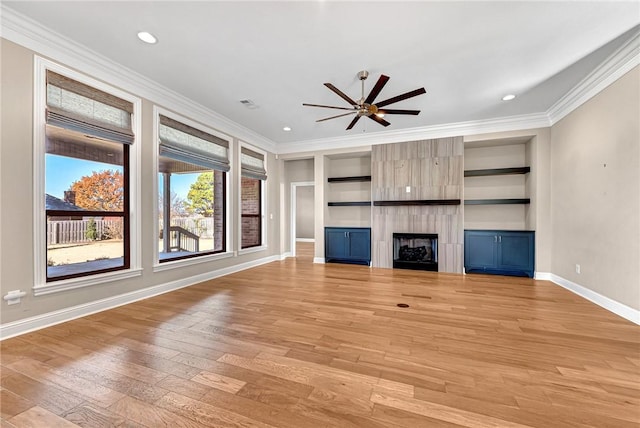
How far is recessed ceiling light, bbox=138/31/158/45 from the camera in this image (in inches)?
107

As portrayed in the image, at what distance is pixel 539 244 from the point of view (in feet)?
16.2

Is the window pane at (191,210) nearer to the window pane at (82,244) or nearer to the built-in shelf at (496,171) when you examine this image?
the window pane at (82,244)

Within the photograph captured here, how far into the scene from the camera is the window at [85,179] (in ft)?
9.36

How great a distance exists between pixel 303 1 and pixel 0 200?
332 centimetres

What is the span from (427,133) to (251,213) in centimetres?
446

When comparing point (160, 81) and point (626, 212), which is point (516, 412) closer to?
point (626, 212)

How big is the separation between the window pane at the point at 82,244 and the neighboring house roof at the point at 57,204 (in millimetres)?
57

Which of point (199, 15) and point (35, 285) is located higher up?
point (199, 15)

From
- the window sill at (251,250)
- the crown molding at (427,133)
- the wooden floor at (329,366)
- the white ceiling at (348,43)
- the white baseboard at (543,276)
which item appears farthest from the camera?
the window sill at (251,250)

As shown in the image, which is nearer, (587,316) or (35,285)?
(35,285)

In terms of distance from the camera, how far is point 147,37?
2766 millimetres

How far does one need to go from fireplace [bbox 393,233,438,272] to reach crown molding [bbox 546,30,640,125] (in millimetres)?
3040

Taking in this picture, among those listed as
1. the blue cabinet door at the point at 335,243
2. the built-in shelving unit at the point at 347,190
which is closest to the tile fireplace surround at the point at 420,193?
the built-in shelving unit at the point at 347,190

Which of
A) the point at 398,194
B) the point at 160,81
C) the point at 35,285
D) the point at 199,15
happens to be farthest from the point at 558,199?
the point at 35,285
